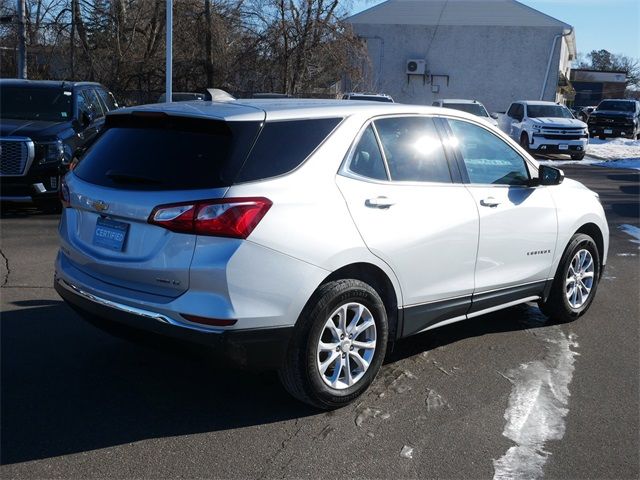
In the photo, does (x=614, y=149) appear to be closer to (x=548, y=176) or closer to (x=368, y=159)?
(x=548, y=176)

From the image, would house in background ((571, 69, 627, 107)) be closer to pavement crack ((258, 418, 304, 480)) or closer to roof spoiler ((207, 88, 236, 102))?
roof spoiler ((207, 88, 236, 102))

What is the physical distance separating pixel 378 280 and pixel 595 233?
283 cm

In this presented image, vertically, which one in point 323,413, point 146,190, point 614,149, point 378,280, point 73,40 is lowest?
point 323,413

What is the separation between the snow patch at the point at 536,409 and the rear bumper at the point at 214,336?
129cm

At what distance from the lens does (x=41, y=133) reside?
32.9 feet

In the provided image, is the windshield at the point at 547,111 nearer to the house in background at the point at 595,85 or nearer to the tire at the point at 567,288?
the tire at the point at 567,288

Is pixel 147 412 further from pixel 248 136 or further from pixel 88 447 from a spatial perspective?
pixel 248 136

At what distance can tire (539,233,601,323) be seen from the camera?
5891 millimetres

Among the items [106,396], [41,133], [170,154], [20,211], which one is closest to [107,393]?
[106,396]

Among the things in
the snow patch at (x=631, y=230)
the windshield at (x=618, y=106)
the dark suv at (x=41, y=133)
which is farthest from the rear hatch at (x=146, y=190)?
the windshield at (x=618, y=106)

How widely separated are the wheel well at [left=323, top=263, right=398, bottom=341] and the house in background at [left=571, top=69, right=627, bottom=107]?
80210mm

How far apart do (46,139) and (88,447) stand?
23.8 ft

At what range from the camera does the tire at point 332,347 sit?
13.0 feet

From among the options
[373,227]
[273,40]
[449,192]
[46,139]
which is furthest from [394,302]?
[273,40]
